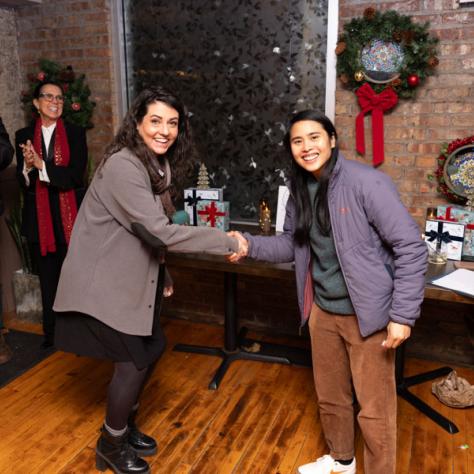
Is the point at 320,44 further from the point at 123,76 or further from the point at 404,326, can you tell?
the point at 404,326

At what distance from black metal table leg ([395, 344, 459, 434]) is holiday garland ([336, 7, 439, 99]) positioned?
1460mm

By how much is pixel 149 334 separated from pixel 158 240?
0.39 m

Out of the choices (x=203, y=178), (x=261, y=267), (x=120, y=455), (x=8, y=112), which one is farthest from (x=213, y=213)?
(x=8, y=112)

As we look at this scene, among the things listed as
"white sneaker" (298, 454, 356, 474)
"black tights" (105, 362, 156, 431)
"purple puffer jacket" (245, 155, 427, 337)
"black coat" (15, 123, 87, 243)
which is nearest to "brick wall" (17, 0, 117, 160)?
"black coat" (15, 123, 87, 243)

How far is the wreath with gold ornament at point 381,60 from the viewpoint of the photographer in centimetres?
283

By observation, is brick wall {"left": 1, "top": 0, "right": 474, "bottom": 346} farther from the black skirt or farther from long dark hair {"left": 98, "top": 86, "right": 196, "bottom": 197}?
the black skirt

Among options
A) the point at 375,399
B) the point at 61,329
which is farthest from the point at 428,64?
the point at 61,329

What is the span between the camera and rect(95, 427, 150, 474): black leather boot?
221cm

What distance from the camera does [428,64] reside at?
283 cm

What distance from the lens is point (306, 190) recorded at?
2020 mm

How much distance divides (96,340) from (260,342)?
154 cm

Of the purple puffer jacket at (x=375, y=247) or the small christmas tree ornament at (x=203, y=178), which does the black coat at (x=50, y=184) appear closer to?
the small christmas tree ornament at (x=203, y=178)

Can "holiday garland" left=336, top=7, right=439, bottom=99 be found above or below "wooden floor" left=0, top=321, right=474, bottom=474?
above

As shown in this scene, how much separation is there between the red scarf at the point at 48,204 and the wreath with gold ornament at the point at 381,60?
176 centimetres
